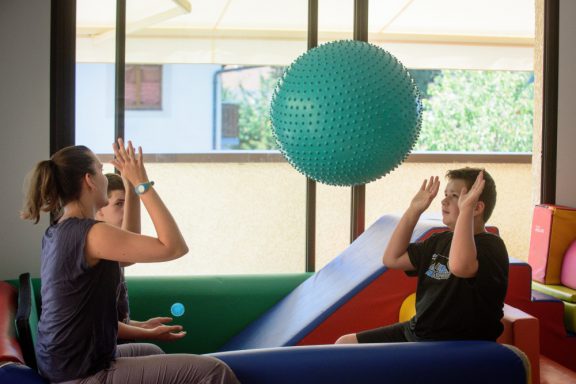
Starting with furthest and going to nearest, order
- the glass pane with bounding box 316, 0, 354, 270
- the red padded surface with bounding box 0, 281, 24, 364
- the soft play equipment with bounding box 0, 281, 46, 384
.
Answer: the glass pane with bounding box 316, 0, 354, 270 → the red padded surface with bounding box 0, 281, 24, 364 → the soft play equipment with bounding box 0, 281, 46, 384

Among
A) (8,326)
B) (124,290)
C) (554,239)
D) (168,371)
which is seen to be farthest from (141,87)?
(554,239)

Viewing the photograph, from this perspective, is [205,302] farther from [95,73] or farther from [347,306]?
[95,73]

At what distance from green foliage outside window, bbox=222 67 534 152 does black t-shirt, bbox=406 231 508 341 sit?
6.50 feet

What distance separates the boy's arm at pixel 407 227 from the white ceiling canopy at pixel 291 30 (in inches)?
69.5

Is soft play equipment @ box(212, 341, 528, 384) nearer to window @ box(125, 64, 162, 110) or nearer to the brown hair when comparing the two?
the brown hair

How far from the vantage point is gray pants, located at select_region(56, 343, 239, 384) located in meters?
1.88

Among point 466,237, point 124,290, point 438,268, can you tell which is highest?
point 466,237

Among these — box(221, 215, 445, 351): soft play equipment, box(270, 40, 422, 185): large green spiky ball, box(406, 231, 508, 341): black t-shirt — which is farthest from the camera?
box(221, 215, 445, 351): soft play equipment

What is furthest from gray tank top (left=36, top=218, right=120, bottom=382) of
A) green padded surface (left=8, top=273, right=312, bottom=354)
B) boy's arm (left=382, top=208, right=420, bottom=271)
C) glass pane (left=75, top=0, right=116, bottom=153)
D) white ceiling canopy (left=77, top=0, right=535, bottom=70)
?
white ceiling canopy (left=77, top=0, right=535, bottom=70)

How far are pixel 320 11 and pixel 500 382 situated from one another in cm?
240

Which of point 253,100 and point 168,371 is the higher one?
point 253,100

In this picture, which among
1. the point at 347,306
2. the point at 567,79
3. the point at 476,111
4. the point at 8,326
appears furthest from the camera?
the point at 476,111

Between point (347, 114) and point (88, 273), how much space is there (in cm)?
81

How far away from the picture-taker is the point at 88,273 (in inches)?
73.2
